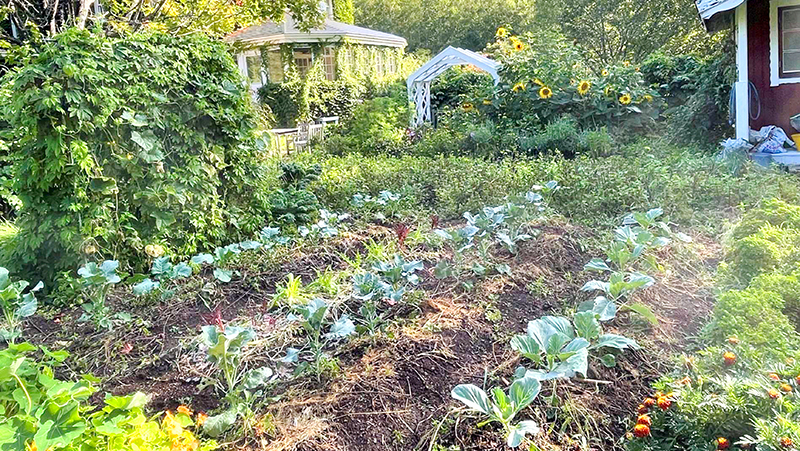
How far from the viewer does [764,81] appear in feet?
25.2

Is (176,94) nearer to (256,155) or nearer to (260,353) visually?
(256,155)

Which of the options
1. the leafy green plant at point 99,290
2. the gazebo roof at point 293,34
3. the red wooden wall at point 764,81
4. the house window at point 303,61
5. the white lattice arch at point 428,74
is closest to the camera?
the leafy green plant at point 99,290

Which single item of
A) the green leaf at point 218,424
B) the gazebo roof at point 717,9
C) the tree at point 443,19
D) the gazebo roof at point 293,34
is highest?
the tree at point 443,19

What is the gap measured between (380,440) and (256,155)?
362 centimetres

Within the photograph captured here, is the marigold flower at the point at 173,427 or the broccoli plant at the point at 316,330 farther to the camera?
the broccoli plant at the point at 316,330

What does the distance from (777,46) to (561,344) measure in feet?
24.4

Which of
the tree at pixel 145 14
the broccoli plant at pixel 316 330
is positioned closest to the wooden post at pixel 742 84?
the broccoli plant at pixel 316 330

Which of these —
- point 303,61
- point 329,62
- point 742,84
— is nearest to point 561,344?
point 742,84

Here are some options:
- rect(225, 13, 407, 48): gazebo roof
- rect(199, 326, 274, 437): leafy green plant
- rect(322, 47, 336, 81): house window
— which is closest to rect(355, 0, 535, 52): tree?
rect(225, 13, 407, 48): gazebo roof

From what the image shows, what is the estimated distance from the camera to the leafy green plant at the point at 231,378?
2.05 meters

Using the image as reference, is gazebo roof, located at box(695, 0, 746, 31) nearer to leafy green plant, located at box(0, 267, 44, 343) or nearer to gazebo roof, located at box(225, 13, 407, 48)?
leafy green plant, located at box(0, 267, 44, 343)

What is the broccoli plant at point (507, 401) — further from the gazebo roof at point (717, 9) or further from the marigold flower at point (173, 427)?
the gazebo roof at point (717, 9)

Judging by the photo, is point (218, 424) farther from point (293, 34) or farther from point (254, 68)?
point (254, 68)

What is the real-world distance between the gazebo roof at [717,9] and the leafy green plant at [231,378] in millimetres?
7195
